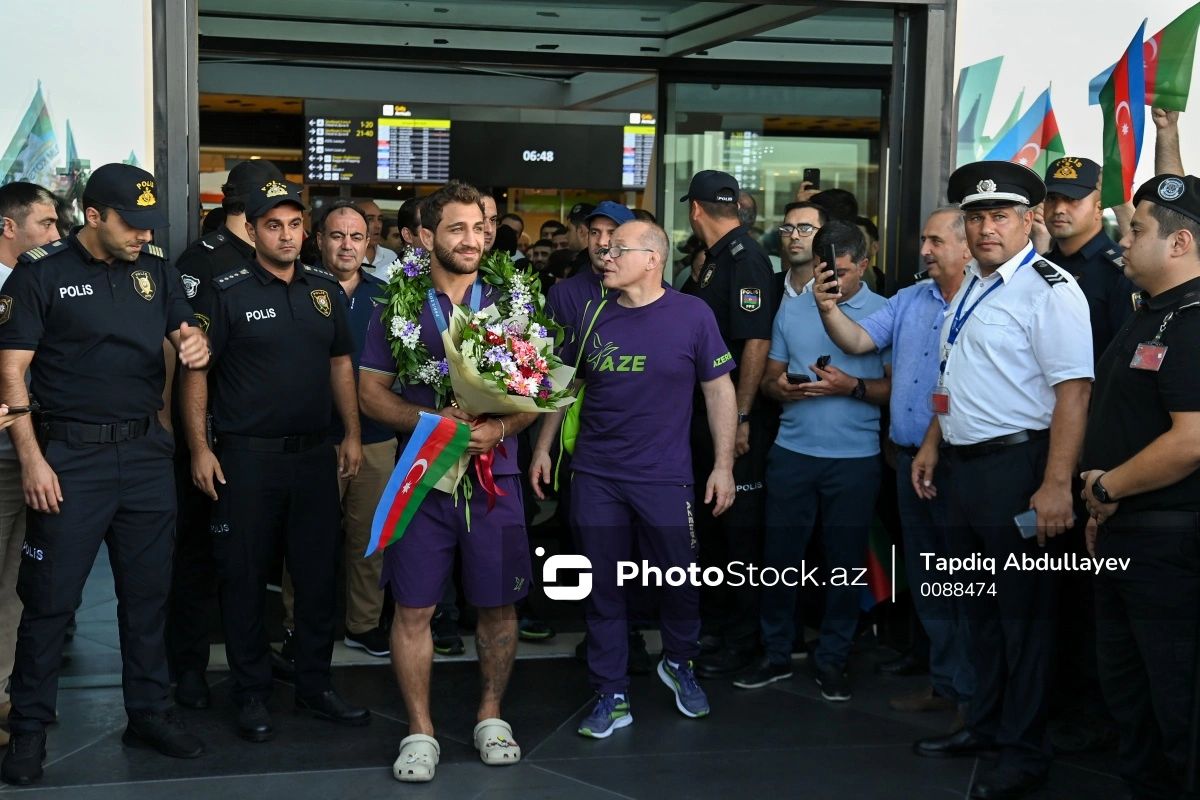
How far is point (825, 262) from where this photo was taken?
490 centimetres

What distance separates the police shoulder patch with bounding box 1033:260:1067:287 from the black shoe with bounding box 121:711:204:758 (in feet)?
10.7

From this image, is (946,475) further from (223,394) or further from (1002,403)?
(223,394)

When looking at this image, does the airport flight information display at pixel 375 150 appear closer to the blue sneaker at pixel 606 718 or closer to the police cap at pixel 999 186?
the blue sneaker at pixel 606 718

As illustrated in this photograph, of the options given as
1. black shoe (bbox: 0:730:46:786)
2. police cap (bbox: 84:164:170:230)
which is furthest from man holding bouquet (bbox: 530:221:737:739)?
black shoe (bbox: 0:730:46:786)

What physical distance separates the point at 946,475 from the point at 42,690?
10.6ft

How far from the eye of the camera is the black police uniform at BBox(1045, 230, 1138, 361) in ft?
14.8

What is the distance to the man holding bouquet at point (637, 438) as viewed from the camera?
4.56 meters

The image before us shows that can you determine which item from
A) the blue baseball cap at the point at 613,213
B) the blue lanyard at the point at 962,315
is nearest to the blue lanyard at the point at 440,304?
the blue baseball cap at the point at 613,213

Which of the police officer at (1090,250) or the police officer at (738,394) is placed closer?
the police officer at (1090,250)

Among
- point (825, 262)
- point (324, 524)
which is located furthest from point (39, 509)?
point (825, 262)

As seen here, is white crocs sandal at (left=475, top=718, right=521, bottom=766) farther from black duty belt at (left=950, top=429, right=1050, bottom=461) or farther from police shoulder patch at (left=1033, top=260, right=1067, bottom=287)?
police shoulder patch at (left=1033, top=260, right=1067, bottom=287)

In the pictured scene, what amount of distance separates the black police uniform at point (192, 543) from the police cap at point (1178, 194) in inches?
126

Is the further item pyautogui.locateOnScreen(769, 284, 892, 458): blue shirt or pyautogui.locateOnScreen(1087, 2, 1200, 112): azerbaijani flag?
pyautogui.locateOnScreen(1087, 2, 1200, 112): azerbaijani flag

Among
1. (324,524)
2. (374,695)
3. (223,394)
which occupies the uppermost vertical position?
(223,394)
